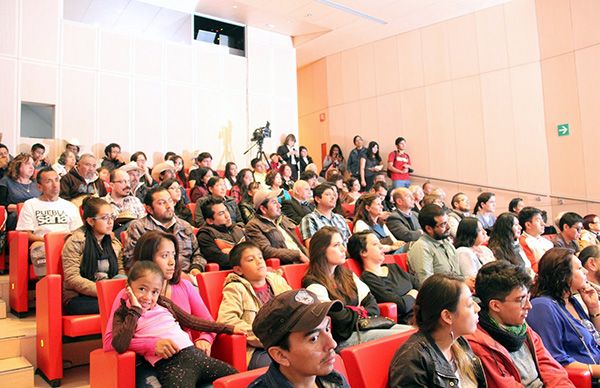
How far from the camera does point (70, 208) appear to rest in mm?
3691

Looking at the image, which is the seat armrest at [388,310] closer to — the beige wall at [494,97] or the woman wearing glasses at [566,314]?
the woman wearing glasses at [566,314]

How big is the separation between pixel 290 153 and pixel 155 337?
652 centimetres

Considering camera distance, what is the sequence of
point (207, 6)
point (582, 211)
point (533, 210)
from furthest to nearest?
1. point (207, 6)
2. point (582, 211)
3. point (533, 210)

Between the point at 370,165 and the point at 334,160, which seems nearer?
the point at 370,165

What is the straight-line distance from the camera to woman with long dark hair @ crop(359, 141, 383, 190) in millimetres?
8344

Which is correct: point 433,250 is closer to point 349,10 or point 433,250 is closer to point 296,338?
point 296,338

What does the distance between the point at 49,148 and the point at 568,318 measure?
6.40 metres

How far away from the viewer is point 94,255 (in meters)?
2.76

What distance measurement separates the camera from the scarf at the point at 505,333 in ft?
6.32

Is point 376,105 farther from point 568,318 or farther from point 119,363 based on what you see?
point 119,363

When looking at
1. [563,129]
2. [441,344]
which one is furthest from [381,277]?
[563,129]

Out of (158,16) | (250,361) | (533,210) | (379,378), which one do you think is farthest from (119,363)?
(158,16)

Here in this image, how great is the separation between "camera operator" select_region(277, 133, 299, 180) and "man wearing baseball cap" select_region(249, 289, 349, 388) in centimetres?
690

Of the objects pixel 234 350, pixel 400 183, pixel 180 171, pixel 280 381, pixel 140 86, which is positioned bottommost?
pixel 234 350
